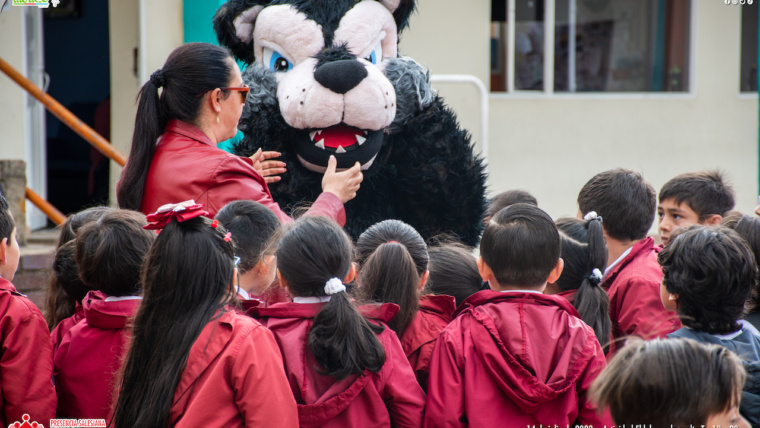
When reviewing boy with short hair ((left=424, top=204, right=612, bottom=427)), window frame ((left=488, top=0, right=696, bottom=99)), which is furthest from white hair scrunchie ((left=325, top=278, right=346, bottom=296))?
window frame ((left=488, top=0, right=696, bottom=99))

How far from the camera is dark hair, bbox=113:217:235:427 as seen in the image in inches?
69.0

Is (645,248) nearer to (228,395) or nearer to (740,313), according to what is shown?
(740,313)

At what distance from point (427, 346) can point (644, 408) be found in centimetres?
93

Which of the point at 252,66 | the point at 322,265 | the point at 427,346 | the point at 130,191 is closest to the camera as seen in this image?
the point at 322,265

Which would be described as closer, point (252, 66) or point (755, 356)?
point (755, 356)

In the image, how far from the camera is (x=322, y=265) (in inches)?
75.9

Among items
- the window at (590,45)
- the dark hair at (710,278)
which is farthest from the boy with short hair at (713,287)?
the window at (590,45)

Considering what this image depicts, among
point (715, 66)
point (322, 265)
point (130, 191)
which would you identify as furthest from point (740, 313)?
point (715, 66)

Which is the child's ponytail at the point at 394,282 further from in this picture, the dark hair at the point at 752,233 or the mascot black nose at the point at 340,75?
the dark hair at the point at 752,233

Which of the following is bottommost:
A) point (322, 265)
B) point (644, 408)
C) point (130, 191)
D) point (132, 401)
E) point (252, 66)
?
point (132, 401)

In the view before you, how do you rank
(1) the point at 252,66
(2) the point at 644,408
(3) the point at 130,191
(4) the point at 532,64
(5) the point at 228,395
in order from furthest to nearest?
1. (4) the point at 532,64
2. (1) the point at 252,66
3. (3) the point at 130,191
4. (5) the point at 228,395
5. (2) the point at 644,408

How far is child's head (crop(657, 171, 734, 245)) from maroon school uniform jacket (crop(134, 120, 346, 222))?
168 cm

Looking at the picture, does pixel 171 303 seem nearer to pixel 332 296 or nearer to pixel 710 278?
pixel 332 296

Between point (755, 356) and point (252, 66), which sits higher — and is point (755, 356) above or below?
below
